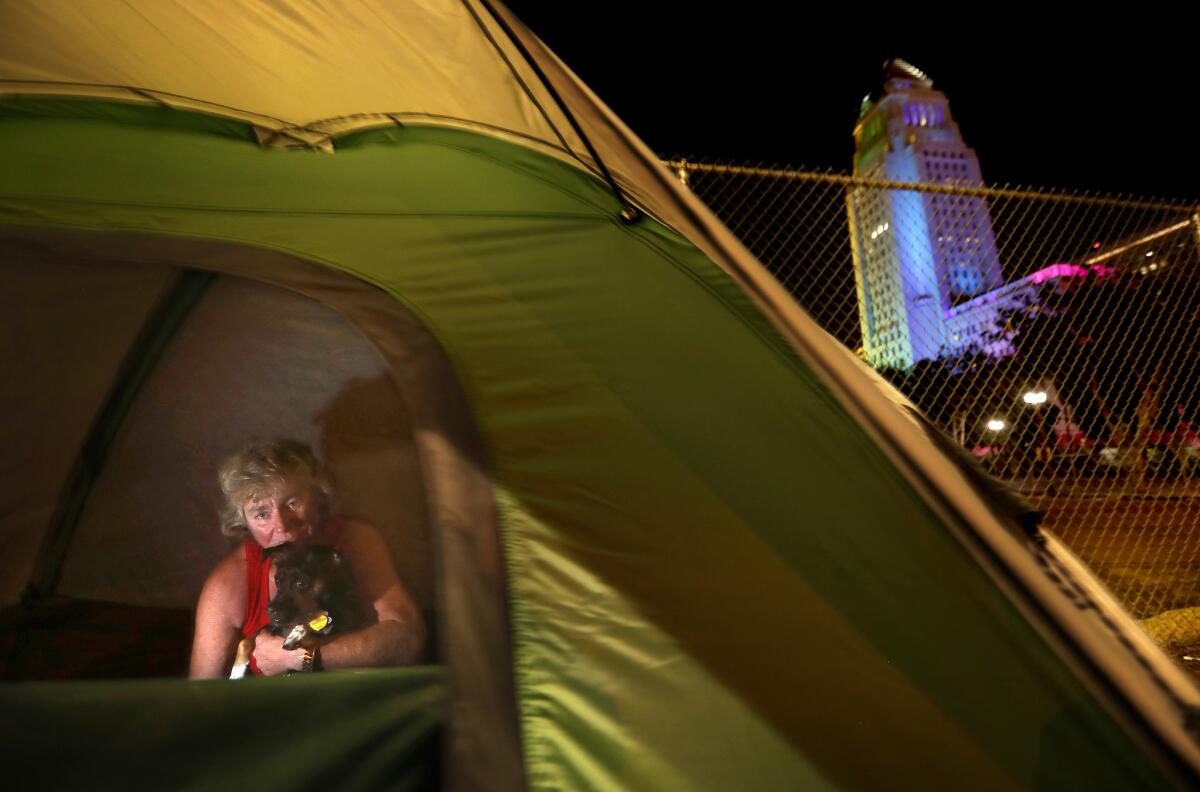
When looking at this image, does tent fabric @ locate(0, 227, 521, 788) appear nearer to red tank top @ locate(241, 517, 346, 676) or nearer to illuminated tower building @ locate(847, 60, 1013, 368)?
red tank top @ locate(241, 517, 346, 676)

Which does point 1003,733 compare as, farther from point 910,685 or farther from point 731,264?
point 731,264

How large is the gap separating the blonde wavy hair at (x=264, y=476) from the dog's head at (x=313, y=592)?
0.18 meters

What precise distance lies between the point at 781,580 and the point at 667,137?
31.3 ft

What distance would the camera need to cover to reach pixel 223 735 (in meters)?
1.27

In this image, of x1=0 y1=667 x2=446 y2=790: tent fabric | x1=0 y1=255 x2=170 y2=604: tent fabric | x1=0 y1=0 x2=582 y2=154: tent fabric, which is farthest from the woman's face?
x1=0 y1=0 x2=582 y2=154: tent fabric

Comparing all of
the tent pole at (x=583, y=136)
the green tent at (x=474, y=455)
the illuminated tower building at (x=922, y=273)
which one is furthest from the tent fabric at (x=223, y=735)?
the illuminated tower building at (x=922, y=273)

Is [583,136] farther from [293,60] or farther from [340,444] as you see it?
[340,444]

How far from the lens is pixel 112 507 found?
2043 mm

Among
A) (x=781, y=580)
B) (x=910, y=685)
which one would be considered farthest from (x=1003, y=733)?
(x=781, y=580)

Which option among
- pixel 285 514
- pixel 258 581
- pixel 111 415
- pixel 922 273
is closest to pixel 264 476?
pixel 285 514

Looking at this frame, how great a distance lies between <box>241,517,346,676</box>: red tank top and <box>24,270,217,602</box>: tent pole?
68cm

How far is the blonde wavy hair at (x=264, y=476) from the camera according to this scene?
1.89 meters

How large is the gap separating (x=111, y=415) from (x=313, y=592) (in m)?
1.07

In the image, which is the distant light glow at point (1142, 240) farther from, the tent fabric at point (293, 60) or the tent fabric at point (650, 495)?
the tent fabric at point (293, 60)
